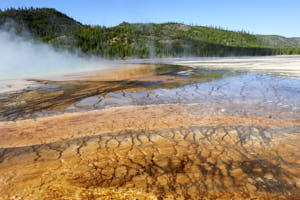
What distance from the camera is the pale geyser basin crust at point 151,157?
150 cm

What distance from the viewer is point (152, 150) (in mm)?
2078

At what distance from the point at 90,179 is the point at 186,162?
2.57ft

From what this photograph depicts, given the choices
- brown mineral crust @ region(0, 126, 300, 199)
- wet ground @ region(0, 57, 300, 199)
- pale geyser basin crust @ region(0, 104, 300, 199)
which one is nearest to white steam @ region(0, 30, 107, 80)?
wet ground @ region(0, 57, 300, 199)

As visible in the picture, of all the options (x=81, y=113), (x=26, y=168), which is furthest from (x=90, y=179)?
(x=81, y=113)

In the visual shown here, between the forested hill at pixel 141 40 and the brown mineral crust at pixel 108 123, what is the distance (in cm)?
3991

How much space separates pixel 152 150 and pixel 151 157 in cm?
14

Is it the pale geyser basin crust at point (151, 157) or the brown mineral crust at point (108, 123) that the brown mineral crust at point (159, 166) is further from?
the brown mineral crust at point (108, 123)

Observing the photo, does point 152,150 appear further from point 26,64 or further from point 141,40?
point 141,40

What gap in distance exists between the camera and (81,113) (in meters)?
3.27

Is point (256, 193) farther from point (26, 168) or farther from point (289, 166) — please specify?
point (26, 168)

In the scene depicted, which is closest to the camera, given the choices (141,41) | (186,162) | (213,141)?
(186,162)

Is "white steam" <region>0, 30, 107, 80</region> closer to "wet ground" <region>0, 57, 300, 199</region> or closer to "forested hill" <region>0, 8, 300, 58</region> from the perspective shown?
"wet ground" <region>0, 57, 300, 199</region>

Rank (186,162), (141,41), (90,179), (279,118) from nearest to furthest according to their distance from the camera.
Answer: (90,179) < (186,162) < (279,118) < (141,41)

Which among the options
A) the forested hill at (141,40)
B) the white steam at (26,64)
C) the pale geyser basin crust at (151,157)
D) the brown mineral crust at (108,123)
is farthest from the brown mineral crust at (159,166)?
the forested hill at (141,40)
